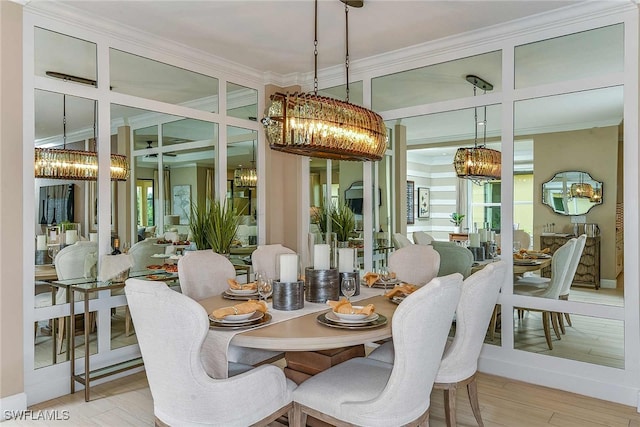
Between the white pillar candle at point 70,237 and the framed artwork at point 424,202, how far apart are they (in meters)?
2.88

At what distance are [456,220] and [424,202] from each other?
13.8 inches

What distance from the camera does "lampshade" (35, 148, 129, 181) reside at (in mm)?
3113

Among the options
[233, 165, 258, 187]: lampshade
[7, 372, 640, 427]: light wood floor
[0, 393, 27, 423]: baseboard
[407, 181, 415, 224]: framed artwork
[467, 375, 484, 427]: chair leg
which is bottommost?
[7, 372, 640, 427]: light wood floor

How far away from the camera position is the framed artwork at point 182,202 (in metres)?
4.10

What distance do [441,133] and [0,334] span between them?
362cm

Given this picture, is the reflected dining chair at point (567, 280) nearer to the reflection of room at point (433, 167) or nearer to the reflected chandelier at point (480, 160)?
the reflection of room at point (433, 167)

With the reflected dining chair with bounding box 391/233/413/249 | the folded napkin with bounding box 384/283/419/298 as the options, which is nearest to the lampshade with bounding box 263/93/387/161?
the folded napkin with bounding box 384/283/419/298

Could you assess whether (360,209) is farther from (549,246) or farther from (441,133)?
(549,246)

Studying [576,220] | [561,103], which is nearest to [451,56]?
[561,103]

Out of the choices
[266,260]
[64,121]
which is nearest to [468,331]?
[266,260]

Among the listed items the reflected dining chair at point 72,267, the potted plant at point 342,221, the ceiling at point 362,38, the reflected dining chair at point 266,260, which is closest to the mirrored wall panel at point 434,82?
the ceiling at point 362,38

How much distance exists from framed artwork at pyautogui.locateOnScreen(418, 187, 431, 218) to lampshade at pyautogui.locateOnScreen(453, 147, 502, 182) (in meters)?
0.37

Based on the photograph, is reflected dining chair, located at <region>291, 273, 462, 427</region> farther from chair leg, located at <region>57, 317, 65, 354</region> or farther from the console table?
chair leg, located at <region>57, 317, 65, 354</region>

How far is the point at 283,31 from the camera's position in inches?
Result: 141
